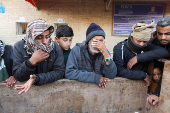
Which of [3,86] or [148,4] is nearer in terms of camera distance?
[3,86]

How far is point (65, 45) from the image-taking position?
2.37 metres

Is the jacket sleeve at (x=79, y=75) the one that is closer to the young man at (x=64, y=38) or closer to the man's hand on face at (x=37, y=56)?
the man's hand on face at (x=37, y=56)

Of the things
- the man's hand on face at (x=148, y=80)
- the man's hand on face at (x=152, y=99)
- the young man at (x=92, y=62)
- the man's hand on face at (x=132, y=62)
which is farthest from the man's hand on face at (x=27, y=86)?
the man's hand on face at (x=152, y=99)

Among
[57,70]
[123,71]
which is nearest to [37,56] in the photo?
[57,70]

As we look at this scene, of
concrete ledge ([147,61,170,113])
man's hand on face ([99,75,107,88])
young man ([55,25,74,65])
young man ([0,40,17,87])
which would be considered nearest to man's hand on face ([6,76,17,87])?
young man ([0,40,17,87])

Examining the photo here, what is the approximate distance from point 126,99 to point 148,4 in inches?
175

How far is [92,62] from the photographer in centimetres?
202

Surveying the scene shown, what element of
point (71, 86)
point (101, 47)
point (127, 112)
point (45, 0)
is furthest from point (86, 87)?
point (45, 0)

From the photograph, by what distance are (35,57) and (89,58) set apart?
33.1 inches

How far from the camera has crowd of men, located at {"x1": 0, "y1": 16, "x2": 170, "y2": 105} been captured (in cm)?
168

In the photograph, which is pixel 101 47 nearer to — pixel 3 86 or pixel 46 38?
pixel 46 38

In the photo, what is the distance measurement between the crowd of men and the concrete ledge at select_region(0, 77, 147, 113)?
0.13 meters

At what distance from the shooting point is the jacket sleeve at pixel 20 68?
1.55m

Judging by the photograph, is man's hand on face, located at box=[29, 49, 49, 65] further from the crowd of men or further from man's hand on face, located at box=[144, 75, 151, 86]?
man's hand on face, located at box=[144, 75, 151, 86]
